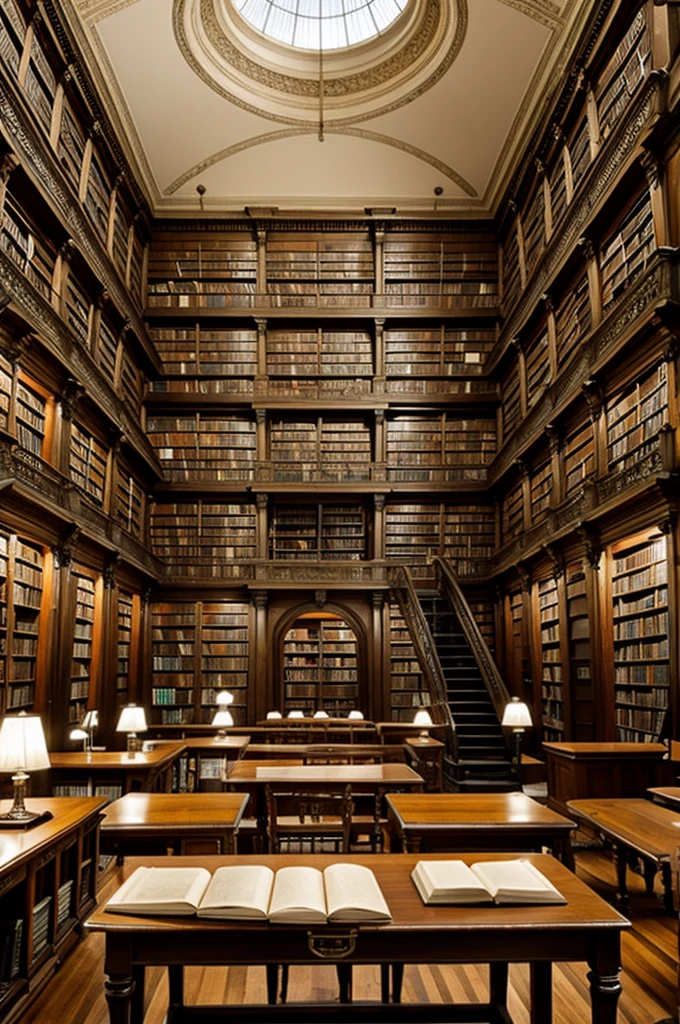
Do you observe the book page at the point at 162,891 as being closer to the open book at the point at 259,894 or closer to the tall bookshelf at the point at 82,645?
the open book at the point at 259,894

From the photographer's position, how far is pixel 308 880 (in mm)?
2014

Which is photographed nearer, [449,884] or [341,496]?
[449,884]

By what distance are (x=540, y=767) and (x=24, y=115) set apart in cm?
797

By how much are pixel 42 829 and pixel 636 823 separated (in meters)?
2.72

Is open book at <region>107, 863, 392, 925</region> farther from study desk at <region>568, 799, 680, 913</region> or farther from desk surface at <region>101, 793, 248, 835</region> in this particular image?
study desk at <region>568, 799, 680, 913</region>

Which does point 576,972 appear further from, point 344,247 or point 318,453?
point 344,247

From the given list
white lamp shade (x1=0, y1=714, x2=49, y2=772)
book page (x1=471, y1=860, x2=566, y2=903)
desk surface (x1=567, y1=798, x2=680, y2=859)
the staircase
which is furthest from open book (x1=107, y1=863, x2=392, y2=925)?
the staircase

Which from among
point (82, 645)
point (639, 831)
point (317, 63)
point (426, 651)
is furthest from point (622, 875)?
point (317, 63)

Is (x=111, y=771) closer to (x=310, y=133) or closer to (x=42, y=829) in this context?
(x=42, y=829)

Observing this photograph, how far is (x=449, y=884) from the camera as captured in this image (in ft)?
6.47

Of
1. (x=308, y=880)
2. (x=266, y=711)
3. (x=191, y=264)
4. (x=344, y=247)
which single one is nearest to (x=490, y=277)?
(x=344, y=247)

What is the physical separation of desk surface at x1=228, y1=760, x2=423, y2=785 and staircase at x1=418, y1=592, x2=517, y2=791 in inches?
157

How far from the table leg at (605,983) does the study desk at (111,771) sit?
14.3 ft

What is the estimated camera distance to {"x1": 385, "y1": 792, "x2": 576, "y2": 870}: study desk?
3.10m
